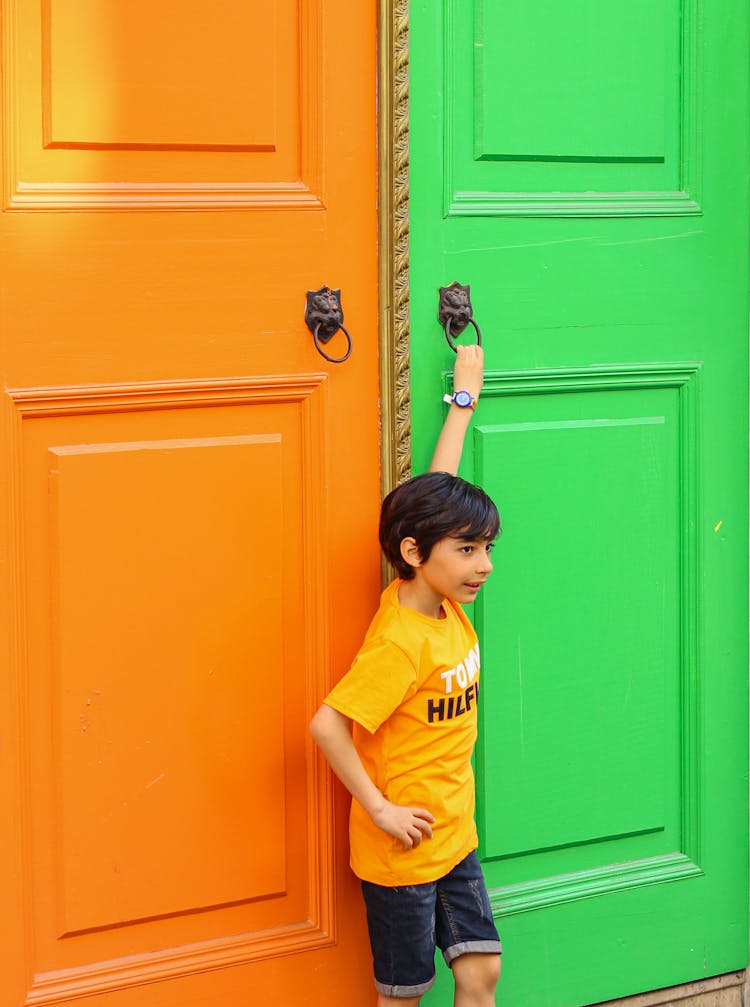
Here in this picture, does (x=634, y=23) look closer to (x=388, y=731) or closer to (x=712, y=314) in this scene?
(x=712, y=314)

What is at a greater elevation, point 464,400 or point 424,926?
point 464,400

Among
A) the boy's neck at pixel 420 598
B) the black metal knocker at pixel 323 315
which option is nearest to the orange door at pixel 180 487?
the black metal knocker at pixel 323 315

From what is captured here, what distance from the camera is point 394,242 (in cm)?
225

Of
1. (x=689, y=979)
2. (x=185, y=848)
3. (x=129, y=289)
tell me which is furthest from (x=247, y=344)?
(x=689, y=979)

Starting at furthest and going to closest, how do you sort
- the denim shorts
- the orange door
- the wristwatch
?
the wristwatch < the denim shorts < the orange door

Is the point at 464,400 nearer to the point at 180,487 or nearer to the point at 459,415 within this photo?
the point at 459,415

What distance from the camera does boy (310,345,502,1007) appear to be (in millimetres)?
2113

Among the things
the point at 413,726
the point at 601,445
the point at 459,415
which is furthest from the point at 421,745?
the point at 601,445

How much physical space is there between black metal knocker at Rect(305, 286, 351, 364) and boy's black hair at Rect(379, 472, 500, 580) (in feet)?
0.77

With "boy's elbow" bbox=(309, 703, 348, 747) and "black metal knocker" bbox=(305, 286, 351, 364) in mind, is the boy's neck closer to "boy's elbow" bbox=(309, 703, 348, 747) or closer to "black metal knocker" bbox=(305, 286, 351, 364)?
"boy's elbow" bbox=(309, 703, 348, 747)

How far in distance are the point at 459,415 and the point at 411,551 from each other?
0.25 metres

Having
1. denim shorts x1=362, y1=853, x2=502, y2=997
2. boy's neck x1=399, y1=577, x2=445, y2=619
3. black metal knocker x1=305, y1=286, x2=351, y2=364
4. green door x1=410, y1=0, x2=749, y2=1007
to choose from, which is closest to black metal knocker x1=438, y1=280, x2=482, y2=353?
green door x1=410, y1=0, x2=749, y2=1007

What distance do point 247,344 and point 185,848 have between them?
74cm

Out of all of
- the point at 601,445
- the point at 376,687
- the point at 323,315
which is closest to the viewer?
the point at 376,687
